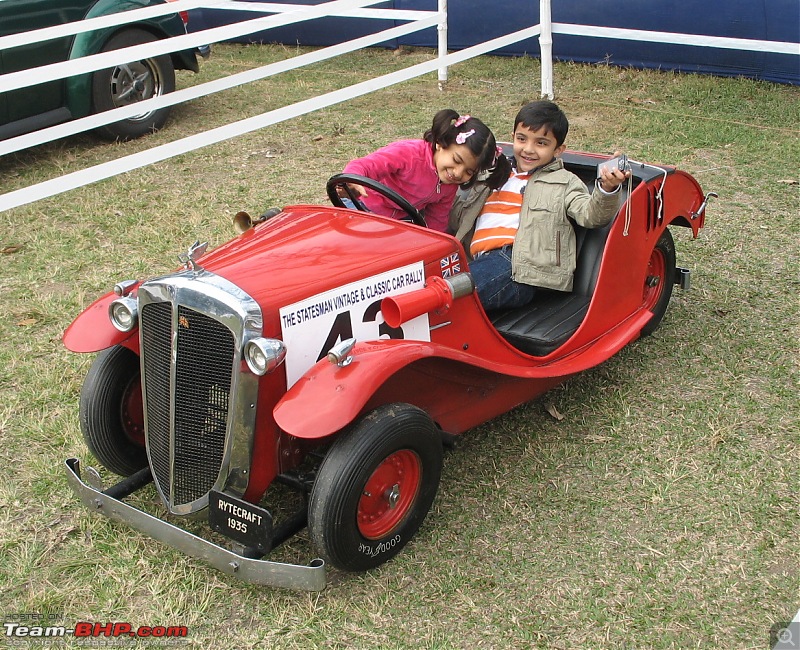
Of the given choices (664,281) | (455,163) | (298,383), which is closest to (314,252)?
(298,383)

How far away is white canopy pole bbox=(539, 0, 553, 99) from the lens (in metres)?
8.15

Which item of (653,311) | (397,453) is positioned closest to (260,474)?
(397,453)

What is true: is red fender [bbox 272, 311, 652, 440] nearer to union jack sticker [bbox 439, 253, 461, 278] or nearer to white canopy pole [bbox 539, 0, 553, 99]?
union jack sticker [bbox 439, 253, 461, 278]

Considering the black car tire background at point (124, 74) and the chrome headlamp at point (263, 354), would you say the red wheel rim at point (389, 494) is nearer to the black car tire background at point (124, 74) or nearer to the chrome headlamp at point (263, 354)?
the chrome headlamp at point (263, 354)

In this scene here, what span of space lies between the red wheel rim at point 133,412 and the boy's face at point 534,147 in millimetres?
1913

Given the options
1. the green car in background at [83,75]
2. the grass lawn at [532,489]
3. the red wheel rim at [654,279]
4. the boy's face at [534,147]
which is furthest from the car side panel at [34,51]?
the red wheel rim at [654,279]

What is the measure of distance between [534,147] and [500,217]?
0.35 m

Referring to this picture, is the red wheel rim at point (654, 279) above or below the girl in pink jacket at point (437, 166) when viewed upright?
below

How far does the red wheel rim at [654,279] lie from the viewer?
448 cm

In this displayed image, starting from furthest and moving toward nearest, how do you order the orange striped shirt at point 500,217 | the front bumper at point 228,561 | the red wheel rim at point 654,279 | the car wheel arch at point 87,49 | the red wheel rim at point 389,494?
the car wheel arch at point 87,49, the red wheel rim at point 654,279, the orange striped shirt at point 500,217, the red wheel rim at point 389,494, the front bumper at point 228,561

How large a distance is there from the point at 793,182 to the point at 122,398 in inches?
204

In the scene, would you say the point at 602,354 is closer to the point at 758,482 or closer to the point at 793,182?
the point at 758,482

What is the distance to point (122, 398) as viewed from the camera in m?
3.36

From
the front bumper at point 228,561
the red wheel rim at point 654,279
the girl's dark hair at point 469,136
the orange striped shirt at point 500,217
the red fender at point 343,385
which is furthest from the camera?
the red wheel rim at point 654,279
